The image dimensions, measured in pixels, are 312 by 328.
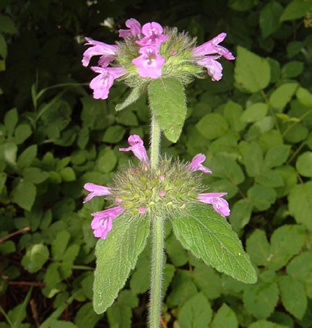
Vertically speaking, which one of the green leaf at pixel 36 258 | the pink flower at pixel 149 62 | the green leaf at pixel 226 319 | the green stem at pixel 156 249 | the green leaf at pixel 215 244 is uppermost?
the pink flower at pixel 149 62

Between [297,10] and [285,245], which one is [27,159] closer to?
[285,245]

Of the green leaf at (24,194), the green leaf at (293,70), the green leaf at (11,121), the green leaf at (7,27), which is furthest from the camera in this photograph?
the green leaf at (293,70)

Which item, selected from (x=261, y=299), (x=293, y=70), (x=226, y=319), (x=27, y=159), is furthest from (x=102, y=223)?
(x=293, y=70)

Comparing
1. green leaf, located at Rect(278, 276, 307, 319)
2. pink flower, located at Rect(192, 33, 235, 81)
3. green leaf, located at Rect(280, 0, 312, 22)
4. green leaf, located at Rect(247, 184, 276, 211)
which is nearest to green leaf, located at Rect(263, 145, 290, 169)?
green leaf, located at Rect(247, 184, 276, 211)

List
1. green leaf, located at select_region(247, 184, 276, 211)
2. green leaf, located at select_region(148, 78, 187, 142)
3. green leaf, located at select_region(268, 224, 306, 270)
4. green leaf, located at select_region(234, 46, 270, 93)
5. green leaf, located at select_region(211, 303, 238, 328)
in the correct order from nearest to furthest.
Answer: green leaf, located at select_region(148, 78, 187, 142) < green leaf, located at select_region(211, 303, 238, 328) < green leaf, located at select_region(268, 224, 306, 270) < green leaf, located at select_region(247, 184, 276, 211) < green leaf, located at select_region(234, 46, 270, 93)

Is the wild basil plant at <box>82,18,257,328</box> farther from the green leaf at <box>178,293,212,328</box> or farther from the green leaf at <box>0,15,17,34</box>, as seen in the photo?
the green leaf at <box>0,15,17,34</box>

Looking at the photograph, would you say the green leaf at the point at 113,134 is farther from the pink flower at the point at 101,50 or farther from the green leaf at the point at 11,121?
the pink flower at the point at 101,50

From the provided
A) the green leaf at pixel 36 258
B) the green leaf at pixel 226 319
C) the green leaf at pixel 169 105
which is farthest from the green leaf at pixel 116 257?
the green leaf at pixel 36 258
